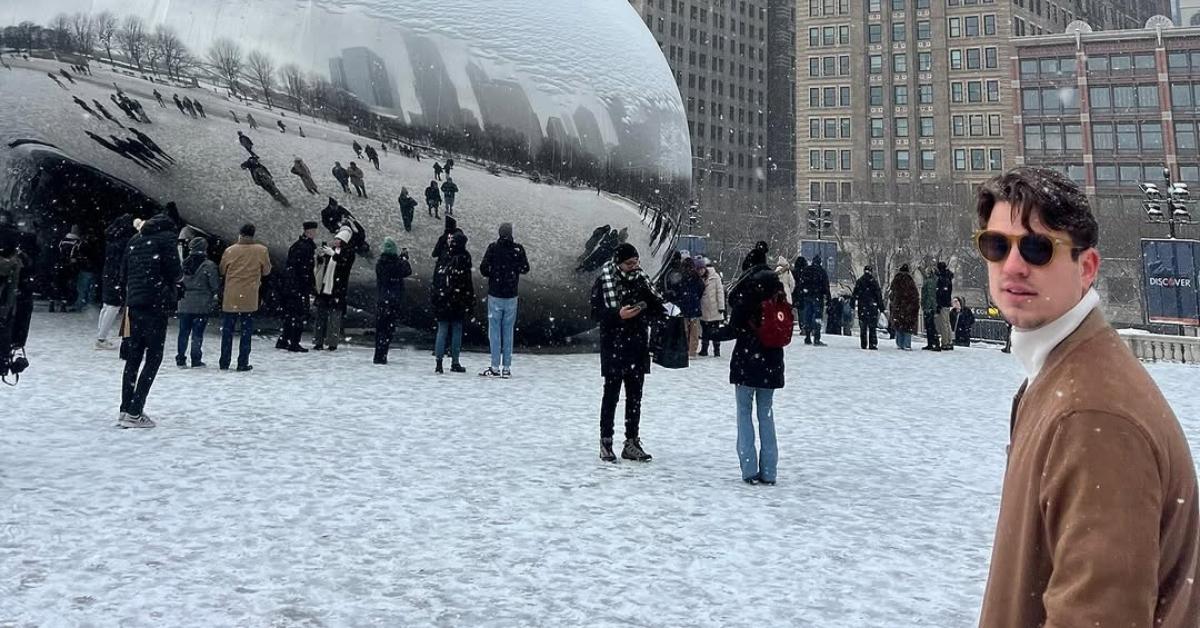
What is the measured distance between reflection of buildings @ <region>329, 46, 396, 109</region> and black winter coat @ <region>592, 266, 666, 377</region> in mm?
6871

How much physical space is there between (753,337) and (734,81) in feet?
419

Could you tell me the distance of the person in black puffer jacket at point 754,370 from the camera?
5.63m

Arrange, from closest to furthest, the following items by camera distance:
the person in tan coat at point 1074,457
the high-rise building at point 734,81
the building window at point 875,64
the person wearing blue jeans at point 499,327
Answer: the person in tan coat at point 1074,457 → the person wearing blue jeans at point 499,327 → the building window at point 875,64 → the high-rise building at point 734,81

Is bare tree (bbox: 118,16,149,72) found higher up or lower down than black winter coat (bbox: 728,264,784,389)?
higher up

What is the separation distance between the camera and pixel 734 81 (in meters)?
126

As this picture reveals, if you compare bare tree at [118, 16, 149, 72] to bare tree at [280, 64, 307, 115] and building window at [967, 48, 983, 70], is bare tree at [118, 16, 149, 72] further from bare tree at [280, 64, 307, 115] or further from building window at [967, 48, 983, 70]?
building window at [967, 48, 983, 70]

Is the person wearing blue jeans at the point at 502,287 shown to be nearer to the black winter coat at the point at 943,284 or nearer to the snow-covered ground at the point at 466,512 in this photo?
the snow-covered ground at the point at 466,512

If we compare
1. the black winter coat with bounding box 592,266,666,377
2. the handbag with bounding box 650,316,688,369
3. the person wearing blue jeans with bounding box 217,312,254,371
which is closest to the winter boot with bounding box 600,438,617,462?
the black winter coat with bounding box 592,266,666,377

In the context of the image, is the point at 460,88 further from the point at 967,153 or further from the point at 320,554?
the point at 967,153

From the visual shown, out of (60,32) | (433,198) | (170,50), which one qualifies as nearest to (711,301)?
(433,198)

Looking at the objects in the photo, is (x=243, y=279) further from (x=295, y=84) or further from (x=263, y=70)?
(x=263, y=70)

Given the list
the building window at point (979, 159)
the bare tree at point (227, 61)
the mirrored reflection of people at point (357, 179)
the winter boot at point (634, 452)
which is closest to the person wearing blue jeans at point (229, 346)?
the mirrored reflection of people at point (357, 179)

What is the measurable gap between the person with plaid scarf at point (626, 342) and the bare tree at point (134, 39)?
9876 mm

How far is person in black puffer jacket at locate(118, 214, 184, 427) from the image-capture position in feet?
21.6
